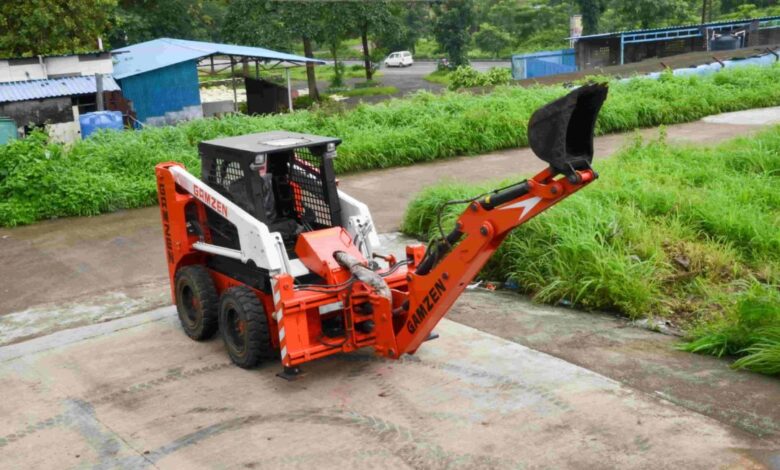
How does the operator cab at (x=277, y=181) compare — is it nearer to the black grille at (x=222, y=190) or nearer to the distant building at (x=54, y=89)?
the black grille at (x=222, y=190)

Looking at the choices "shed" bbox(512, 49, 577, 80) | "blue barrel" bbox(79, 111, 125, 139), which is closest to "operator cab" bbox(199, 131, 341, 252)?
"blue barrel" bbox(79, 111, 125, 139)

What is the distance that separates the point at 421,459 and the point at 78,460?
2258 millimetres

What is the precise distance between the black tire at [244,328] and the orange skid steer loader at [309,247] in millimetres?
11

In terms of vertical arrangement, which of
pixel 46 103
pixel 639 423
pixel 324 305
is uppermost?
pixel 46 103

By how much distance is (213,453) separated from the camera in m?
5.38

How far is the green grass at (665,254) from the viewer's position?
22.1 feet

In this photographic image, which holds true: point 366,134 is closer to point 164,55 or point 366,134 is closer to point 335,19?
point 164,55

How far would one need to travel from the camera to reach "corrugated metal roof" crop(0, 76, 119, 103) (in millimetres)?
18984

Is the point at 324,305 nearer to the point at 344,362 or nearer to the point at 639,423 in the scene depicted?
the point at 344,362

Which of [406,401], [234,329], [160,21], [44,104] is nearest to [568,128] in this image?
[406,401]

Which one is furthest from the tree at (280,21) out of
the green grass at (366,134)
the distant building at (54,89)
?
the green grass at (366,134)

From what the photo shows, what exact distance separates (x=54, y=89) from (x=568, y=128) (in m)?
17.8

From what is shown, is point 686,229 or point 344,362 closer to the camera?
point 344,362

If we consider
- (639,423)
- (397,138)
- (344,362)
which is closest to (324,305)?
(344,362)
